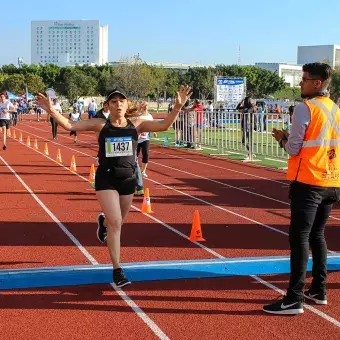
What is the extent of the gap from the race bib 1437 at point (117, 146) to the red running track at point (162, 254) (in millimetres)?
1280

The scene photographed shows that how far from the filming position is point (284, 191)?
12680mm

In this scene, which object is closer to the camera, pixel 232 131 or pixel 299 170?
pixel 299 170

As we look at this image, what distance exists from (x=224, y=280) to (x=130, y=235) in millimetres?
2382

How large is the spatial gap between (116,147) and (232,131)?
1473 centimetres

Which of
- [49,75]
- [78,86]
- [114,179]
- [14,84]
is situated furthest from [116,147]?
[49,75]

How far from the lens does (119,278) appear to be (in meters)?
5.64

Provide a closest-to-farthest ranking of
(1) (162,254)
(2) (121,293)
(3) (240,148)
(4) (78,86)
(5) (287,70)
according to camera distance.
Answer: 1. (2) (121,293)
2. (1) (162,254)
3. (3) (240,148)
4. (4) (78,86)
5. (5) (287,70)

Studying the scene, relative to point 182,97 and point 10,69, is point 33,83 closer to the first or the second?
point 10,69

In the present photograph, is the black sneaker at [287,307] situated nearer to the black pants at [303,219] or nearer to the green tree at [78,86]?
the black pants at [303,219]

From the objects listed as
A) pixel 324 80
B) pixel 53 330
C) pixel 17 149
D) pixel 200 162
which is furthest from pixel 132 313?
pixel 17 149

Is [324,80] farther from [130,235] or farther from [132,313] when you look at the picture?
[130,235]

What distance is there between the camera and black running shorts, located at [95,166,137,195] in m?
5.78

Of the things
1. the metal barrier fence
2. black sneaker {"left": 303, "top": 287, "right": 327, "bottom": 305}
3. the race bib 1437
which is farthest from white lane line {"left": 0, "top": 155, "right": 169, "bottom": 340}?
the metal barrier fence

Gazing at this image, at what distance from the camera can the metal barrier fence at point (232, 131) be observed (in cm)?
1805
